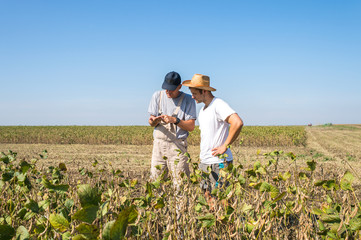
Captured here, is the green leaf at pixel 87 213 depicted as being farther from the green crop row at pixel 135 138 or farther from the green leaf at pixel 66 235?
the green crop row at pixel 135 138

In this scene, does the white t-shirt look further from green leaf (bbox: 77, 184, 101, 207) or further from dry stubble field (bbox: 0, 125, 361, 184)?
dry stubble field (bbox: 0, 125, 361, 184)

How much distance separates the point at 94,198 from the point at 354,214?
1181 mm

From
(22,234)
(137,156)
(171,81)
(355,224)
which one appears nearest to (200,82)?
(171,81)

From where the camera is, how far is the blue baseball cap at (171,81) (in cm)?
359

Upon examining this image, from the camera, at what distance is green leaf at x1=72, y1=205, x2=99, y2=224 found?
33.5 inches

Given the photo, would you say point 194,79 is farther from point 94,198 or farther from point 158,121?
point 94,198

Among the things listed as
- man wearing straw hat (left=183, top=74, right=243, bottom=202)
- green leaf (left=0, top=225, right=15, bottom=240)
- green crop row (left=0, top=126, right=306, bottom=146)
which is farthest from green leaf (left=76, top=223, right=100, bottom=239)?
green crop row (left=0, top=126, right=306, bottom=146)

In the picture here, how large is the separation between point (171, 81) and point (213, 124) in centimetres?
74

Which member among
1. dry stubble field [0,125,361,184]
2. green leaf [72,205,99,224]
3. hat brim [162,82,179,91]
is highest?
hat brim [162,82,179,91]

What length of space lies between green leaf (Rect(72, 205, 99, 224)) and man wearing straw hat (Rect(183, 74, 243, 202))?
222 cm

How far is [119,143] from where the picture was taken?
75.8 feet

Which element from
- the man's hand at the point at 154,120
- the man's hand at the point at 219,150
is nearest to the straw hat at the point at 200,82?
the man's hand at the point at 154,120

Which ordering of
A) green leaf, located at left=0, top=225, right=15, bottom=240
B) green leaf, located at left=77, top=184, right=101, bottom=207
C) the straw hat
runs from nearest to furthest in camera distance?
green leaf, located at left=77, top=184, right=101, bottom=207 → green leaf, located at left=0, top=225, right=15, bottom=240 → the straw hat

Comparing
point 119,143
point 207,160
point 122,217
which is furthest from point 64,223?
point 119,143
